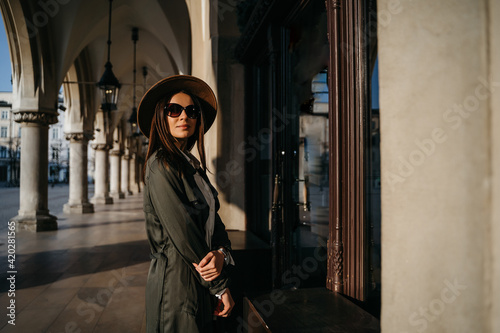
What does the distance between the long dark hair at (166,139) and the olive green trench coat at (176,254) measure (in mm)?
39

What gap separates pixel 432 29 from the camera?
874mm

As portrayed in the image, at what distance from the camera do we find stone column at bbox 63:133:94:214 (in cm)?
1220

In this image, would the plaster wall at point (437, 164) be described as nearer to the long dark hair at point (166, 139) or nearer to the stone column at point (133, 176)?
the long dark hair at point (166, 139)

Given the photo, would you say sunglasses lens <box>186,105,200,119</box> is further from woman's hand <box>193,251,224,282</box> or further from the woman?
woman's hand <box>193,251,224,282</box>

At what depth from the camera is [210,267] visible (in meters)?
1.42

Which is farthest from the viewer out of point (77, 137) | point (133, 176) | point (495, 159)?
point (133, 176)

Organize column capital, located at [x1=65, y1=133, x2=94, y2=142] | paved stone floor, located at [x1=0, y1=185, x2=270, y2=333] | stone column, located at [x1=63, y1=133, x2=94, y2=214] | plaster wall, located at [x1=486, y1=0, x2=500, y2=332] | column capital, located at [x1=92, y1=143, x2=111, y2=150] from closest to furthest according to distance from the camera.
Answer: plaster wall, located at [x1=486, y1=0, x2=500, y2=332] < paved stone floor, located at [x1=0, y1=185, x2=270, y2=333] < stone column, located at [x1=63, y1=133, x2=94, y2=214] < column capital, located at [x1=65, y1=133, x2=94, y2=142] < column capital, located at [x1=92, y1=143, x2=111, y2=150]

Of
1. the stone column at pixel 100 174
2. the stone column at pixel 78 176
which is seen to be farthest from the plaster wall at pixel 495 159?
the stone column at pixel 100 174

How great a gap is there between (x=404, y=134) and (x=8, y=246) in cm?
766

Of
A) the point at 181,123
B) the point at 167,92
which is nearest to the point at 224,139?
the point at 167,92

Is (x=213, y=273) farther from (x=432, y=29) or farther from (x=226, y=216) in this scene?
(x=226, y=216)

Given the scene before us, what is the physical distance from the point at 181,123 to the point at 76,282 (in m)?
3.78

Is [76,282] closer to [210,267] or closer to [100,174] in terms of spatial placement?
[210,267]

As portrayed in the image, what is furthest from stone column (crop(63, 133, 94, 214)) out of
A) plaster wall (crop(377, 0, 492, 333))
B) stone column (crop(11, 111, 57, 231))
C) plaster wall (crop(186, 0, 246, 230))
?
plaster wall (crop(377, 0, 492, 333))
